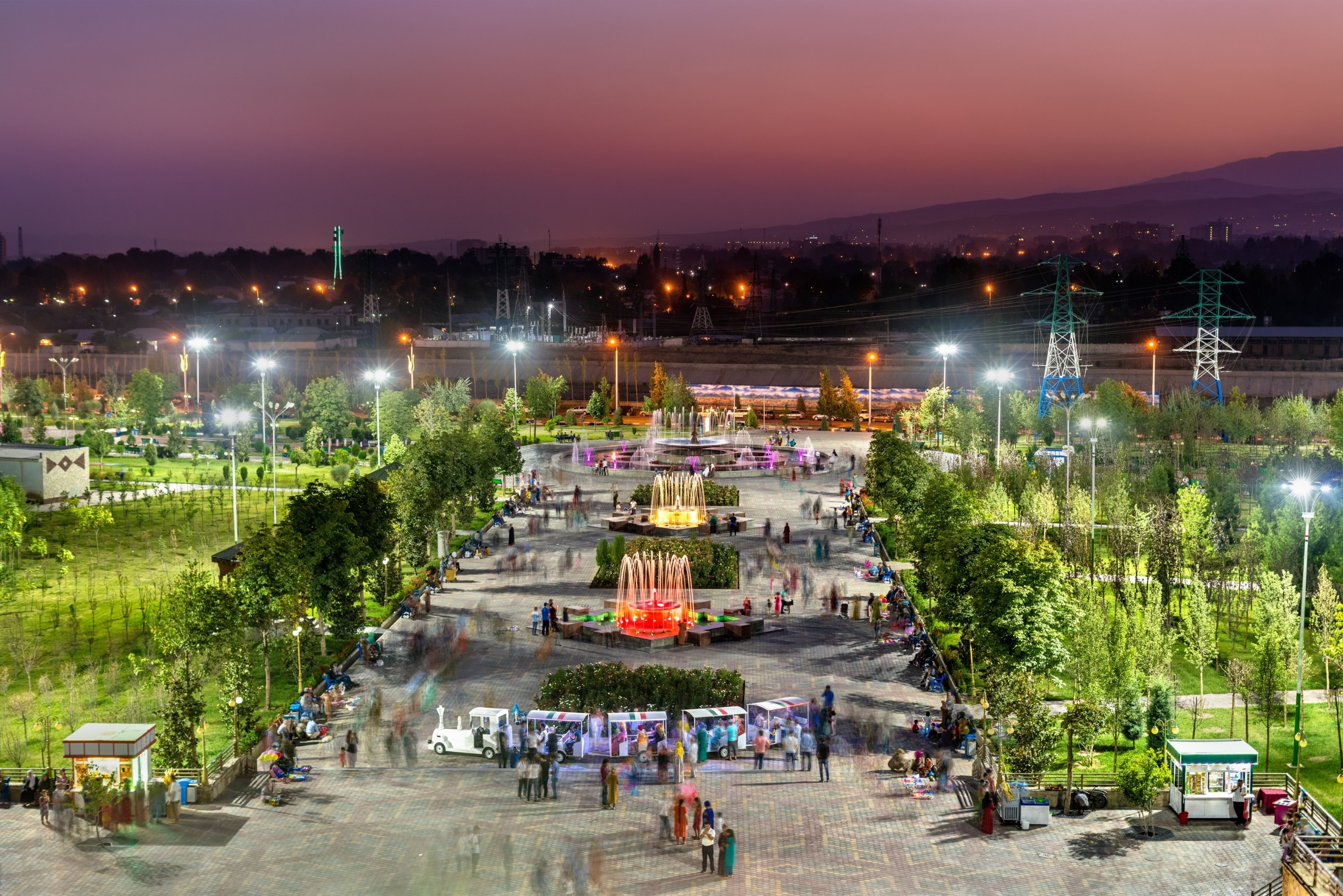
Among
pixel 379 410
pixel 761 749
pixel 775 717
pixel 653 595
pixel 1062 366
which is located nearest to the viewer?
pixel 761 749

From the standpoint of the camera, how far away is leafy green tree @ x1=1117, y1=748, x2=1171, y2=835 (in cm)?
1864

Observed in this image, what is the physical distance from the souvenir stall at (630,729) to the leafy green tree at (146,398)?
57.2 m

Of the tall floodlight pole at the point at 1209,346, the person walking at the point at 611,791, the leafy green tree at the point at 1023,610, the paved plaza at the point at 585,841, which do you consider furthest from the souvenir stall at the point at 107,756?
the tall floodlight pole at the point at 1209,346

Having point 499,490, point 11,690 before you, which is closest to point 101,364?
point 499,490

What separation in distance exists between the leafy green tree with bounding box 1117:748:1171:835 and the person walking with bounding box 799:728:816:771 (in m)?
4.67

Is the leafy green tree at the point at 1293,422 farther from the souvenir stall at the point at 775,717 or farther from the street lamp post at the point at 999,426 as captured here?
the souvenir stall at the point at 775,717

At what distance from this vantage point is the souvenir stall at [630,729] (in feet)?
68.7

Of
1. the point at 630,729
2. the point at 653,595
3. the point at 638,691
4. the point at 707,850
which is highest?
the point at 653,595

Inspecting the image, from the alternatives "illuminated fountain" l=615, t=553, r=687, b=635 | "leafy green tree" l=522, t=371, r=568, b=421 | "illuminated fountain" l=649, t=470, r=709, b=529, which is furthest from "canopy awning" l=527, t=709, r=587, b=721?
"leafy green tree" l=522, t=371, r=568, b=421

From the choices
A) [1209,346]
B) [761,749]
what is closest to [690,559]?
[761,749]

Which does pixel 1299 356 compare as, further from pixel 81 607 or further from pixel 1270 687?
pixel 81 607

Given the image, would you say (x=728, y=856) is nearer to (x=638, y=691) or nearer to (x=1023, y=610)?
(x=638, y=691)

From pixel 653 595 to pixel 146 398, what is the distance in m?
50.2

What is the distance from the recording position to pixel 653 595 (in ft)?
100
